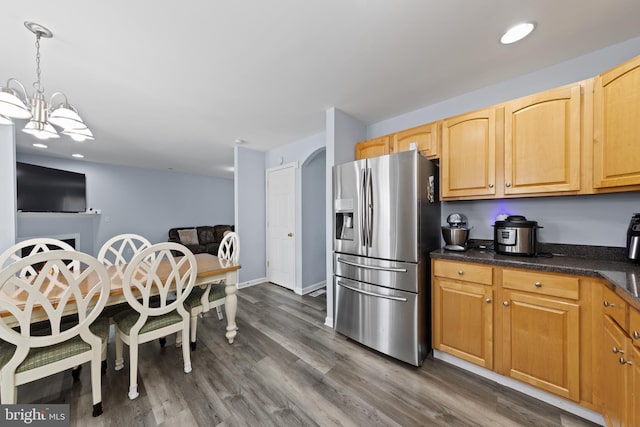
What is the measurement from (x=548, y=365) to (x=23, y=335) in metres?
3.11

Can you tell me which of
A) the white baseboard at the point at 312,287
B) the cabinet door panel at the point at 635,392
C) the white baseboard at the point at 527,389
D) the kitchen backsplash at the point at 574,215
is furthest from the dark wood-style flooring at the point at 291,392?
the white baseboard at the point at 312,287

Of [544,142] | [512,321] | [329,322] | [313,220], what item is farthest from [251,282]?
[544,142]

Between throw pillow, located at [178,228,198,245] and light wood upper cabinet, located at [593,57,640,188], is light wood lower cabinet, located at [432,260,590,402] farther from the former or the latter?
throw pillow, located at [178,228,198,245]

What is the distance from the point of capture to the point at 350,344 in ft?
7.40

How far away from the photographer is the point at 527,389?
1.59m

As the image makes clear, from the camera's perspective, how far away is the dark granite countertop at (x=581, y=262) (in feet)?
3.64

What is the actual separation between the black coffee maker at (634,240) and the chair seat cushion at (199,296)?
10.1 ft

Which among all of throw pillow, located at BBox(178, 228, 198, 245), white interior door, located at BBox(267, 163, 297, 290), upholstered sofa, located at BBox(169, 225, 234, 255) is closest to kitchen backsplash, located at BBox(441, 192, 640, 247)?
white interior door, located at BBox(267, 163, 297, 290)

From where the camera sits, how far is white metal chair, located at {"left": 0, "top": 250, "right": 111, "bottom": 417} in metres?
1.19

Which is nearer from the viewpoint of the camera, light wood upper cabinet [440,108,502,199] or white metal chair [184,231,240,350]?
light wood upper cabinet [440,108,502,199]

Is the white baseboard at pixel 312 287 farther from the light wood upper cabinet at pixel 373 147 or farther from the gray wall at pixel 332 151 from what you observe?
the light wood upper cabinet at pixel 373 147

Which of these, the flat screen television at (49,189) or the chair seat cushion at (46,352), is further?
the flat screen television at (49,189)

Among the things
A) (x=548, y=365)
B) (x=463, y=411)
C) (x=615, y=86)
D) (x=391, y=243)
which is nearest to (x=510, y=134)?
(x=615, y=86)

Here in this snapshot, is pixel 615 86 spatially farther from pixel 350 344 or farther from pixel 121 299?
pixel 121 299
